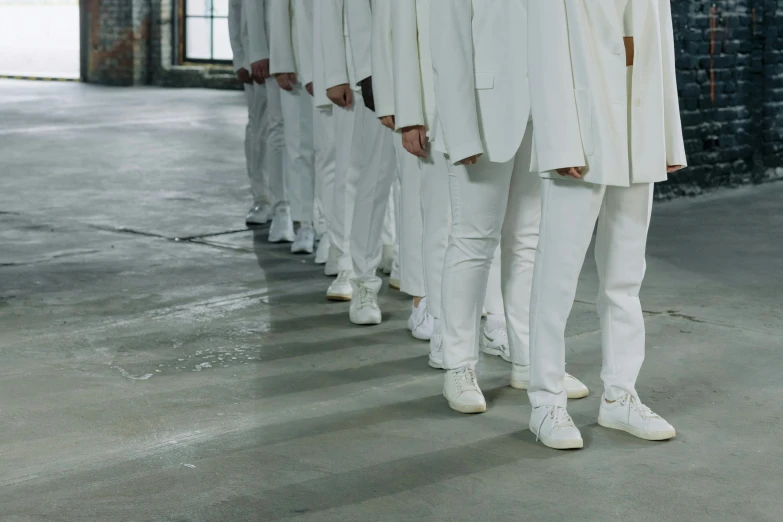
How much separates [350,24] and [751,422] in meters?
1.79

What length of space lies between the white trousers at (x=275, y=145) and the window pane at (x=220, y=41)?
400 inches

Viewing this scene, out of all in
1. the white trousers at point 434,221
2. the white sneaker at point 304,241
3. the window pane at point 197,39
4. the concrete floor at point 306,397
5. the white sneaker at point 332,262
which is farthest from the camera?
the window pane at point 197,39

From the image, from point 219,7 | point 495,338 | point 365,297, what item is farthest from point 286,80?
point 219,7

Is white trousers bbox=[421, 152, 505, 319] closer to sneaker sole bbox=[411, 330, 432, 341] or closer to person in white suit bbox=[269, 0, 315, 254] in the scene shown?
sneaker sole bbox=[411, 330, 432, 341]

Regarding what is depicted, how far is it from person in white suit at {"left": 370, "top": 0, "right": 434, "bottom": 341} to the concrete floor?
14 cm

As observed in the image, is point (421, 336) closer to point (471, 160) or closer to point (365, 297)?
point (365, 297)

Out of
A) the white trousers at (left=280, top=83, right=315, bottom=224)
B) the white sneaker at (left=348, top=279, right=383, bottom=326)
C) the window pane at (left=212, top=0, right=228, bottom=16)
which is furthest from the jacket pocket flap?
the window pane at (left=212, top=0, right=228, bottom=16)

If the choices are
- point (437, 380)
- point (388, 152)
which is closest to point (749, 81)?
point (388, 152)

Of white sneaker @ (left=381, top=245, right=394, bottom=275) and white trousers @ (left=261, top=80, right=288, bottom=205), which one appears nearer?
white sneaker @ (left=381, top=245, right=394, bottom=275)

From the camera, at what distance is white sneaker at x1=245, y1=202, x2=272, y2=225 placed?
5.74 meters

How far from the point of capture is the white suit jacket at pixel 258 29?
5230mm

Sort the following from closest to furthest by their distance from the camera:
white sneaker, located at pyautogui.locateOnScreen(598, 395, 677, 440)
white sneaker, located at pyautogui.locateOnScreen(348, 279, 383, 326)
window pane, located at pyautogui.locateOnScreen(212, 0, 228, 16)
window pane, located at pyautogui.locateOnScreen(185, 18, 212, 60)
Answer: white sneaker, located at pyautogui.locateOnScreen(598, 395, 677, 440), white sneaker, located at pyautogui.locateOnScreen(348, 279, 383, 326), window pane, located at pyautogui.locateOnScreen(212, 0, 228, 16), window pane, located at pyautogui.locateOnScreen(185, 18, 212, 60)

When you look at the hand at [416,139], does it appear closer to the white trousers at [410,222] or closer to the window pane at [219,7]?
the white trousers at [410,222]

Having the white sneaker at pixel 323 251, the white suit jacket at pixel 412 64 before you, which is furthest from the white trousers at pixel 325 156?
the white suit jacket at pixel 412 64
